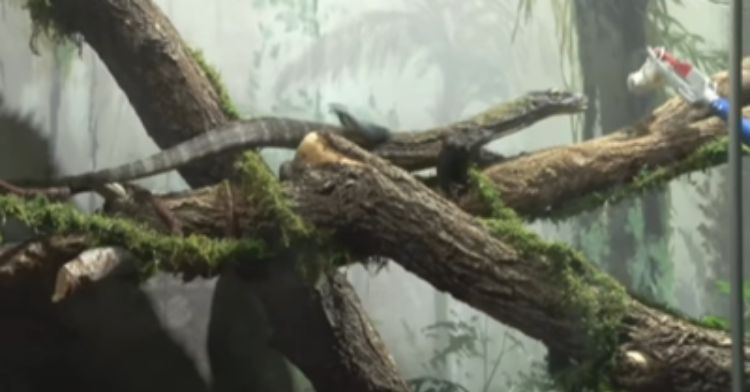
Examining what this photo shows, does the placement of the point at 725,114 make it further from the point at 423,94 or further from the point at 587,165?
the point at 423,94

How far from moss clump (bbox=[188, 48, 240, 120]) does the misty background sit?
0.05 ft

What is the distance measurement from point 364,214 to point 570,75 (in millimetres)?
520

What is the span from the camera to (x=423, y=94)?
195 cm

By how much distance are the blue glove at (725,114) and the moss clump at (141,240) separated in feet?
2.54

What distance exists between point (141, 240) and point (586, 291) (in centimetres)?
73

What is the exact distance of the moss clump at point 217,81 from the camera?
6.45 feet

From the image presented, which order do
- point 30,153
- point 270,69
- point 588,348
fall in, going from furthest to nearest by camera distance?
point 270,69
point 30,153
point 588,348

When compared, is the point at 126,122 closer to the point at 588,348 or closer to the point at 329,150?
the point at 329,150

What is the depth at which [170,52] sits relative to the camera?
1953mm

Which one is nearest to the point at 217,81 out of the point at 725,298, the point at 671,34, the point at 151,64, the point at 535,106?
the point at 151,64

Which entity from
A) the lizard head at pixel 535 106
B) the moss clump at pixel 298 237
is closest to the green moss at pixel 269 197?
the moss clump at pixel 298 237

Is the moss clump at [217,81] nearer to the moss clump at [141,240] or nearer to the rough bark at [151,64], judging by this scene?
the rough bark at [151,64]

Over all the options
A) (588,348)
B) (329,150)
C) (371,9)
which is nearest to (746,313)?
(588,348)

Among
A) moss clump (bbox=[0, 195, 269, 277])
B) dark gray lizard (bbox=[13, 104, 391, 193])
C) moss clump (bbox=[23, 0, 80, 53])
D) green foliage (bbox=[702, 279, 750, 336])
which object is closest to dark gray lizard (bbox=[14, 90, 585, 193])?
dark gray lizard (bbox=[13, 104, 391, 193])
